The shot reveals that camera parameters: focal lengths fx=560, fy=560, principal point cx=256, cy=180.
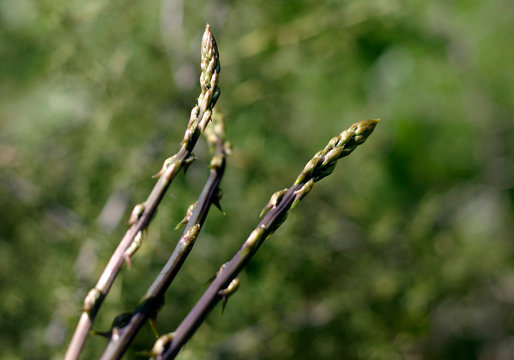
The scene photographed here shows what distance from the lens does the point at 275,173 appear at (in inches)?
44.4

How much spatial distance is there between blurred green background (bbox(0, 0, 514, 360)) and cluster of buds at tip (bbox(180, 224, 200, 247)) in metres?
0.42

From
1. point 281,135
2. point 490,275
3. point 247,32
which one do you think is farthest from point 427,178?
point 247,32

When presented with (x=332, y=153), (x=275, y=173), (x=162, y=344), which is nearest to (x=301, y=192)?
(x=332, y=153)

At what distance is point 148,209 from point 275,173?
67cm

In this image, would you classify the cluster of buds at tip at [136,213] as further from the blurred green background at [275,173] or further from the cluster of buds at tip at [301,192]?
the blurred green background at [275,173]

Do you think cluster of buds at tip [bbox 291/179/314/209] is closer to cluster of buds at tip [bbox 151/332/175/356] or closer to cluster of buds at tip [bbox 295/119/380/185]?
cluster of buds at tip [bbox 295/119/380/185]

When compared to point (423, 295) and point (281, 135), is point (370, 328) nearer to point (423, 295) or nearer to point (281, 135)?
point (423, 295)

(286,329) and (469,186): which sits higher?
(469,186)

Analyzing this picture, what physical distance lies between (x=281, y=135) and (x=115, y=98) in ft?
1.17

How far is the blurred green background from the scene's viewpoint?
94 cm

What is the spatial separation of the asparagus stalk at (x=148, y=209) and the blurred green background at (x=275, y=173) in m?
0.37

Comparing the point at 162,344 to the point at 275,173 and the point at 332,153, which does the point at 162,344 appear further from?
the point at 275,173

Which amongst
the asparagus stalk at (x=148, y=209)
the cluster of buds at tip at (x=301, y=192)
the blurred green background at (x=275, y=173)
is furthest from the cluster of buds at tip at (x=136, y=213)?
the blurred green background at (x=275, y=173)

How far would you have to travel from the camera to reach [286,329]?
37.0 inches
